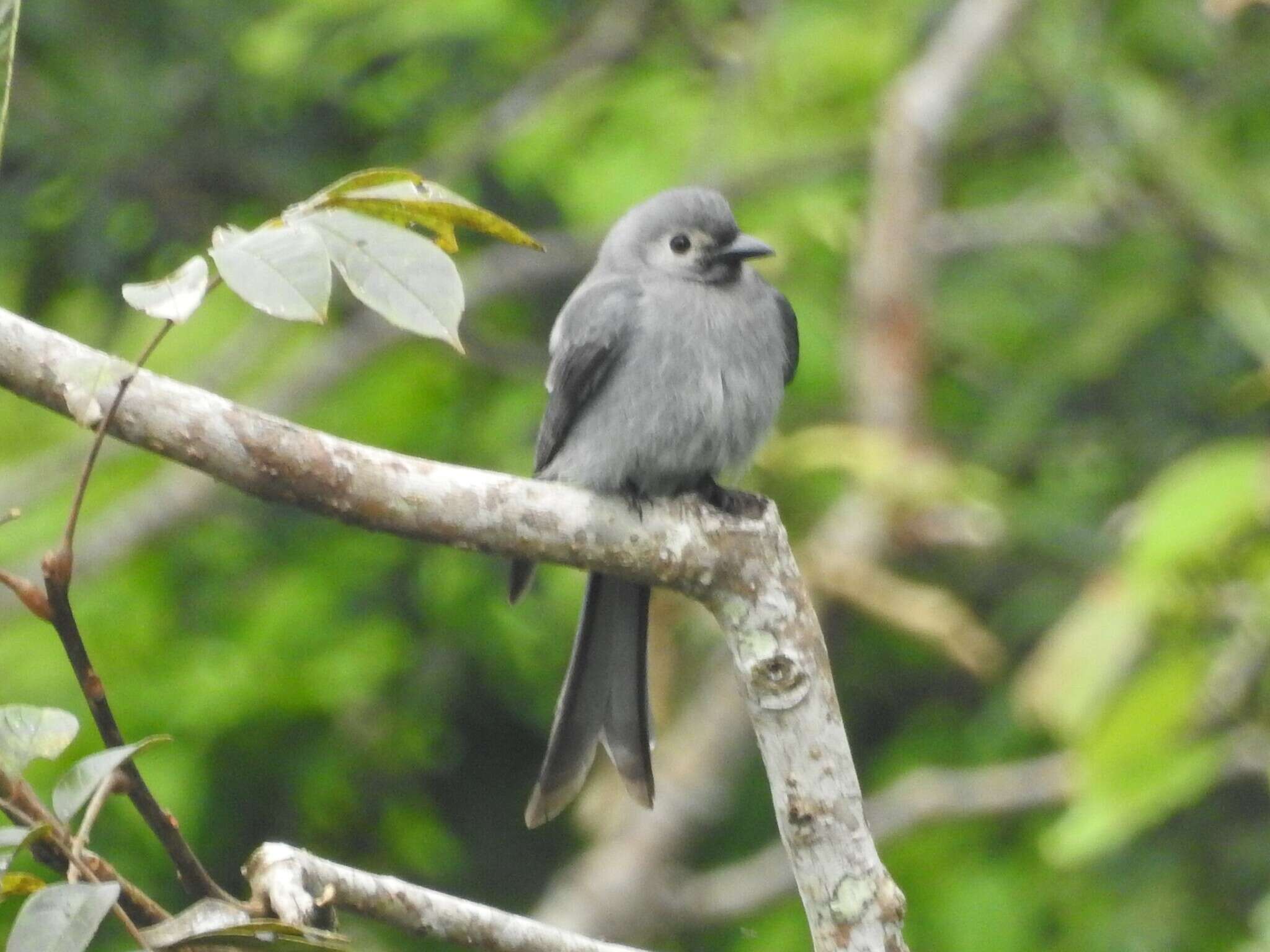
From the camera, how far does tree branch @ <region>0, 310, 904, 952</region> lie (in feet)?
7.49

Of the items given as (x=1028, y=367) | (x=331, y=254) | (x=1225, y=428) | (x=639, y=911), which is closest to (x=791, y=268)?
(x=1028, y=367)

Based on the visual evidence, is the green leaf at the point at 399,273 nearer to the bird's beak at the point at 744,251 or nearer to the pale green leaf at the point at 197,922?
the pale green leaf at the point at 197,922

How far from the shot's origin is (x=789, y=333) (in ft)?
12.2

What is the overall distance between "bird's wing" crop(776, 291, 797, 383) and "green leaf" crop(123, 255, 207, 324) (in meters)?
2.14

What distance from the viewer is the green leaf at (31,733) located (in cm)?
178

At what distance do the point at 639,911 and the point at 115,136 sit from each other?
302 cm

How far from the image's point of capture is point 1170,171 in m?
5.04

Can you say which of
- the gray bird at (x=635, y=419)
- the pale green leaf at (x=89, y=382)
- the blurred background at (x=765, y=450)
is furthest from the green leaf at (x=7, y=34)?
the blurred background at (x=765, y=450)

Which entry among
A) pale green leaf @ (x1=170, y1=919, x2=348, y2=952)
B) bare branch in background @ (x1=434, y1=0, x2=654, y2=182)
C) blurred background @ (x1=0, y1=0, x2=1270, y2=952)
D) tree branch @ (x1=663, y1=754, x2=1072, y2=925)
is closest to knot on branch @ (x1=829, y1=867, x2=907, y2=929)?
pale green leaf @ (x1=170, y1=919, x2=348, y2=952)

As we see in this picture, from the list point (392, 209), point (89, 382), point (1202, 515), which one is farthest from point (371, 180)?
point (1202, 515)

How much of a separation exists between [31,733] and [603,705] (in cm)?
155

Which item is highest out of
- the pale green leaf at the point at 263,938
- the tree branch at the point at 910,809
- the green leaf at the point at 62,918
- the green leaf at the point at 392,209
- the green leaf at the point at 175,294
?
the green leaf at the point at 392,209

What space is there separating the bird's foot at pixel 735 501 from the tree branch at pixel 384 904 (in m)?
0.77

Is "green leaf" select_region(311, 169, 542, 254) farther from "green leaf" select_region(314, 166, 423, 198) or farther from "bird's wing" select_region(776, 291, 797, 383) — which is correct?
"bird's wing" select_region(776, 291, 797, 383)
